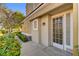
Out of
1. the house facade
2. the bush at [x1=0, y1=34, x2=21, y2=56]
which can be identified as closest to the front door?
the house facade

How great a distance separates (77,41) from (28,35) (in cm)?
1110

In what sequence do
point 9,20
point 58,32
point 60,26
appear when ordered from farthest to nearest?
point 58,32 → point 60,26 → point 9,20

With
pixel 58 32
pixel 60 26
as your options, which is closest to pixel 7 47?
pixel 60 26

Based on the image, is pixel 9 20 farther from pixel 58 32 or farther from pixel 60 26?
pixel 58 32

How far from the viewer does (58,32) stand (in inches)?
376

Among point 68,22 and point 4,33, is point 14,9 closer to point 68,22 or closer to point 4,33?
point 4,33

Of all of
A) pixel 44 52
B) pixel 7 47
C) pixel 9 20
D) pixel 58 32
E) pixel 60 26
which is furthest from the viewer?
pixel 58 32

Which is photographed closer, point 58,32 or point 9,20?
point 9,20

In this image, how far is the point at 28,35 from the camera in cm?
1659

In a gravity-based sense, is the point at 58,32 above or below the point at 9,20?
below

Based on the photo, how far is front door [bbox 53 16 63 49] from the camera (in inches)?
359

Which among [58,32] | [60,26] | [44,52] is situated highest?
[60,26]

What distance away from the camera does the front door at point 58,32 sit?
29.9ft

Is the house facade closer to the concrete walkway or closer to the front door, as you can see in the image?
the front door
